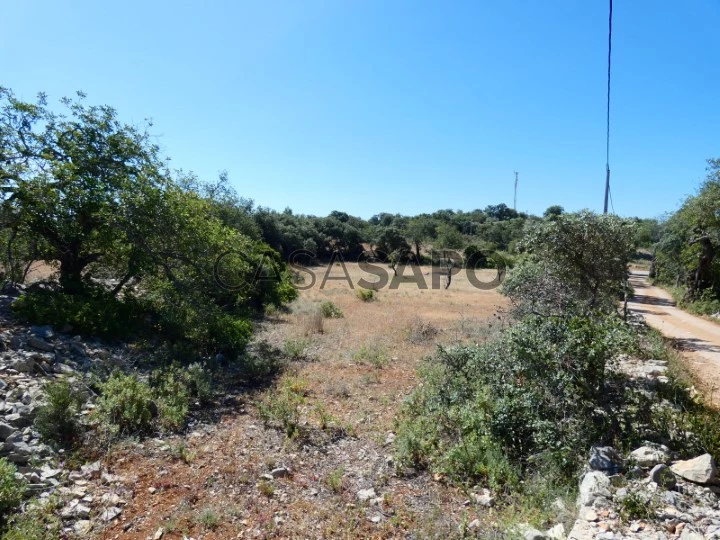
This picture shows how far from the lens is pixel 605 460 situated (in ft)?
12.6

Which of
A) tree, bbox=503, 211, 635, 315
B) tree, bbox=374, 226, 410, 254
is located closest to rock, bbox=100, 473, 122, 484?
tree, bbox=503, 211, 635, 315

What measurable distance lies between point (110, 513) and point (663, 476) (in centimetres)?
520

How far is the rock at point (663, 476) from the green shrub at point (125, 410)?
19.7 feet

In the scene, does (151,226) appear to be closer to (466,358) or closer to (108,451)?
(108,451)

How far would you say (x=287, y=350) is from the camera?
32.3 ft

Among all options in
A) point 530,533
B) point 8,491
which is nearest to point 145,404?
point 8,491

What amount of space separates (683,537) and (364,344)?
8.52 metres

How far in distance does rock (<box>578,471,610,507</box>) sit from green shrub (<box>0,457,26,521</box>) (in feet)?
16.8

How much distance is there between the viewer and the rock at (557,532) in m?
3.06

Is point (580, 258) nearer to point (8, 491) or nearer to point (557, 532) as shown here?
point (557, 532)

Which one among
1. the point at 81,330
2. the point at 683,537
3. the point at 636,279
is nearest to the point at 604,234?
the point at 683,537

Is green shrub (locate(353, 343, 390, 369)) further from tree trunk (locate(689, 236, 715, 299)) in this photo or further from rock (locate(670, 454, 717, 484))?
tree trunk (locate(689, 236, 715, 299))

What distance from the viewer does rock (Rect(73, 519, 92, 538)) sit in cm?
342

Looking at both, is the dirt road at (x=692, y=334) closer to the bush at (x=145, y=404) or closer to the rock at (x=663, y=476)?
the rock at (x=663, y=476)
